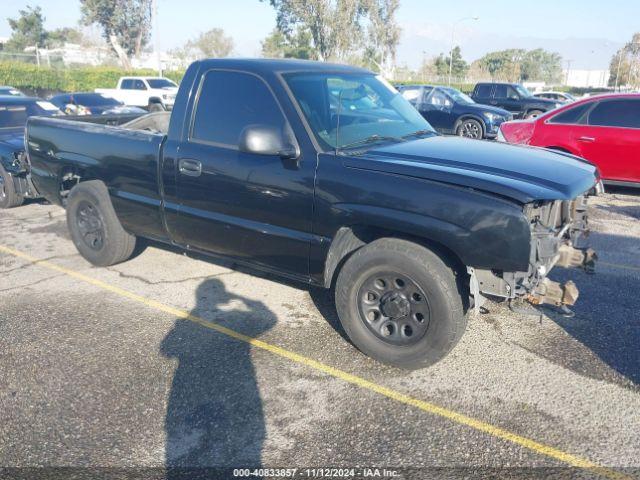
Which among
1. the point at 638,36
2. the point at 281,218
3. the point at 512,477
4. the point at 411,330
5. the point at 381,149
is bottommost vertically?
the point at 512,477

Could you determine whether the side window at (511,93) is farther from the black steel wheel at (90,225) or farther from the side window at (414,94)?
the black steel wheel at (90,225)

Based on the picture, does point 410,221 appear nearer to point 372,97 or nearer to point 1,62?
point 372,97

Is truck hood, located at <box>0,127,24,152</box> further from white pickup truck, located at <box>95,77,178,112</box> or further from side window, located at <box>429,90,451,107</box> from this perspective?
white pickup truck, located at <box>95,77,178,112</box>

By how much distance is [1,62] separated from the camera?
3259 cm

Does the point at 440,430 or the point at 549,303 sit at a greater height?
the point at 549,303

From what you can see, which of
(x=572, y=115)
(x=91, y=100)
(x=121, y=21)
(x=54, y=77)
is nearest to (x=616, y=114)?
(x=572, y=115)

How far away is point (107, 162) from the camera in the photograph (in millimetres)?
5016

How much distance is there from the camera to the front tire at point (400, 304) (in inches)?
133

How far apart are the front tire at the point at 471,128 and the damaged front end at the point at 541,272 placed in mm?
12298

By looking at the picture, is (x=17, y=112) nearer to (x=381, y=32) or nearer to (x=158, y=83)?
(x=158, y=83)

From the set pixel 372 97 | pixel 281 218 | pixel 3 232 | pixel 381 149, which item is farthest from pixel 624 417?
pixel 3 232

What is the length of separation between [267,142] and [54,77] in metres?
35.6

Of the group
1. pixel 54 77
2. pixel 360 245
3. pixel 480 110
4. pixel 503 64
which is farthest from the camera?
pixel 503 64

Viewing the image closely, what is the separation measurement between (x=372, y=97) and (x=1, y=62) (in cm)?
3547
